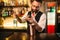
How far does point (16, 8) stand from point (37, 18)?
52.7 inches

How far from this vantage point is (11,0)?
4.45 m

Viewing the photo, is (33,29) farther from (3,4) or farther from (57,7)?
(3,4)

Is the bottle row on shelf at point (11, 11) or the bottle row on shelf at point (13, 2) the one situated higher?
the bottle row on shelf at point (13, 2)

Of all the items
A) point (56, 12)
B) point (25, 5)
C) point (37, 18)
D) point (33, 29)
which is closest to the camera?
point (33, 29)

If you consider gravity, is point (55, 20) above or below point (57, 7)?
below

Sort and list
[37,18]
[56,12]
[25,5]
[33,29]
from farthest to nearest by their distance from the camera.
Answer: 1. [25,5]
2. [56,12]
3. [37,18]
4. [33,29]

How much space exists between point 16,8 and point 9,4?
0.23 meters

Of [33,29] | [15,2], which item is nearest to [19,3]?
[15,2]

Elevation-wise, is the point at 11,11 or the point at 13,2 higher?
the point at 13,2

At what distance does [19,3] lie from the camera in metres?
4.41

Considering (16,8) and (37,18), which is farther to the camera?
(16,8)

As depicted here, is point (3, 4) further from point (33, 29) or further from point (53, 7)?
point (33, 29)

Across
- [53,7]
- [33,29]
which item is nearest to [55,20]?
[53,7]

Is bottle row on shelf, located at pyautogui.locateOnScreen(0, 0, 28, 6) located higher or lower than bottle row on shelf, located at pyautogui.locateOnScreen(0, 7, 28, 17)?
higher
